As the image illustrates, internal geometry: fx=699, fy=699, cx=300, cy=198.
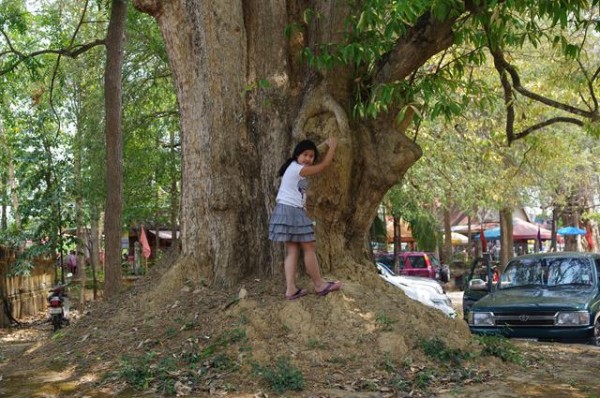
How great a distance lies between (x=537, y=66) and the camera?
1773 cm

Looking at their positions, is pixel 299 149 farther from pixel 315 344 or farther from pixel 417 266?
pixel 417 266

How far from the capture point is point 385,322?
6.78m

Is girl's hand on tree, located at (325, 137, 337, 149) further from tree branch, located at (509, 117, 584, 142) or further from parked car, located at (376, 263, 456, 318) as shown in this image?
parked car, located at (376, 263, 456, 318)

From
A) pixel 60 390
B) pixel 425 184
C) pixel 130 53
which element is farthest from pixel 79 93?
pixel 60 390

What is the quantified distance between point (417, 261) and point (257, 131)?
67.4 ft

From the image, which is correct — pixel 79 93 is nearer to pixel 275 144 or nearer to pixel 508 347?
pixel 275 144

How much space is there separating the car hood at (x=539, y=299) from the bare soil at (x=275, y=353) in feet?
5.03

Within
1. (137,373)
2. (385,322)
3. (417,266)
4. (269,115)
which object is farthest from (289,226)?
(417,266)

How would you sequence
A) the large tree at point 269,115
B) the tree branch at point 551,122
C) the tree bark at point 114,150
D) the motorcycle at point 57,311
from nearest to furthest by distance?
the large tree at point 269,115 < the tree branch at point 551,122 < the tree bark at point 114,150 < the motorcycle at point 57,311

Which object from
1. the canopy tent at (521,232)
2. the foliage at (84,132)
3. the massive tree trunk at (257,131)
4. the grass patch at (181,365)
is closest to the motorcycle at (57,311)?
the foliage at (84,132)

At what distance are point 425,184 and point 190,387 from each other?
674 inches

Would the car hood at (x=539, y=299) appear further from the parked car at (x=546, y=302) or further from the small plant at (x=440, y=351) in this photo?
the small plant at (x=440, y=351)

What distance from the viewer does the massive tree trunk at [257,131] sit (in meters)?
7.51

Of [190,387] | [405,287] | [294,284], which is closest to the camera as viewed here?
[190,387]
